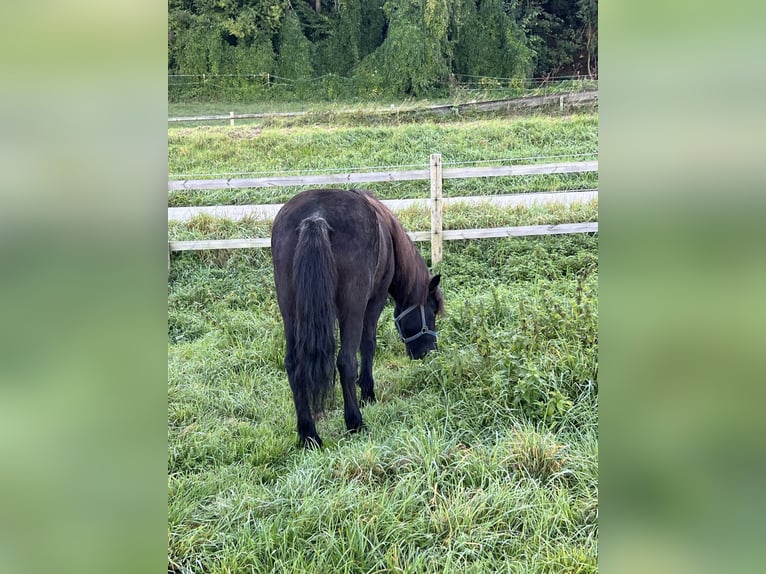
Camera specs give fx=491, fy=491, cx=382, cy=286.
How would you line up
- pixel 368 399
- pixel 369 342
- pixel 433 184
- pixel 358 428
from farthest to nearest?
pixel 433 184
pixel 369 342
pixel 368 399
pixel 358 428

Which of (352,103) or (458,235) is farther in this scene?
(458,235)

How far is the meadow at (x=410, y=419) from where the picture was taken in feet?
5.08

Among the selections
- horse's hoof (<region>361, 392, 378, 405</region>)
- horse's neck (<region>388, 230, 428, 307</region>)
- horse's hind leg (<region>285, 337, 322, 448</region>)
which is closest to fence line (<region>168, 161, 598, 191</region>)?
horse's neck (<region>388, 230, 428, 307</region>)

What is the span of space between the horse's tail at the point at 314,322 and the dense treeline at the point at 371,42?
0.88 m

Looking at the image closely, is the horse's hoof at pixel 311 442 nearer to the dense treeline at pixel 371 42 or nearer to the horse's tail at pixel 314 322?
the horse's tail at pixel 314 322

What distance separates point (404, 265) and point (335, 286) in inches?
36.7

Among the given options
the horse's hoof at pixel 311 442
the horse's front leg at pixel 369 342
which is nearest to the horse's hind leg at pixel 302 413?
the horse's hoof at pixel 311 442

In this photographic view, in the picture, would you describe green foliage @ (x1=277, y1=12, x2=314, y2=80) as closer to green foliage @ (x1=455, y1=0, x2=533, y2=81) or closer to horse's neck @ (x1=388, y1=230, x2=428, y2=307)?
green foliage @ (x1=455, y1=0, x2=533, y2=81)

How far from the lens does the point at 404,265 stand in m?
3.45

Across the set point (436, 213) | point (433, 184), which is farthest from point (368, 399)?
point (433, 184)

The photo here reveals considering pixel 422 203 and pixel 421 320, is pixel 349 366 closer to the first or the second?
pixel 421 320

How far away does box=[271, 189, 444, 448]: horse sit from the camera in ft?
8.04
